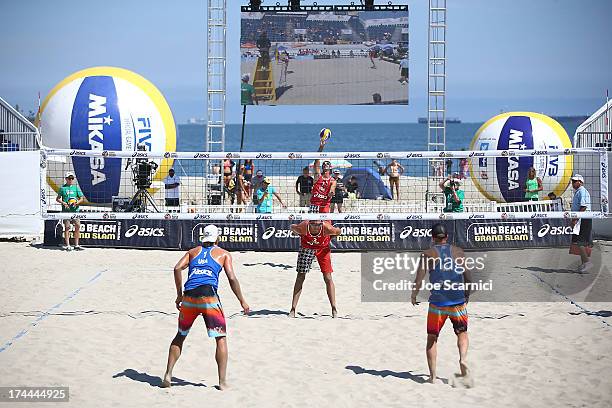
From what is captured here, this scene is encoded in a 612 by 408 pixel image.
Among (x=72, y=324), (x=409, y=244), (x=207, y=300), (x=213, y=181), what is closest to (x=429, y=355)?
(x=207, y=300)

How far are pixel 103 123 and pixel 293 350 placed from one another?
27.8ft

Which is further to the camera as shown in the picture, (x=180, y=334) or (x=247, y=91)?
(x=247, y=91)

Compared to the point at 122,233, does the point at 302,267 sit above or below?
below

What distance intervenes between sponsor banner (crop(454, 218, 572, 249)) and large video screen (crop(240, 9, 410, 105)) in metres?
5.13

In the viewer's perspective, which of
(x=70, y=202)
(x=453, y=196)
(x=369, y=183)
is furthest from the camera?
(x=369, y=183)

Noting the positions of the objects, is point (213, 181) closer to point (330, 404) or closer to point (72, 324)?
point (72, 324)

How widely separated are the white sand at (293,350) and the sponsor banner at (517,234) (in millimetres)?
4050

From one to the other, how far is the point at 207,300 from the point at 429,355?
6.77 feet

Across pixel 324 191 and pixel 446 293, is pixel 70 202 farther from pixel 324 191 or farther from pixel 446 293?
pixel 446 293

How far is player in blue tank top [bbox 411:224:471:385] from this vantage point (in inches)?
283

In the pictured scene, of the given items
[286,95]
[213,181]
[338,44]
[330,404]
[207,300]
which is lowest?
[330,404]

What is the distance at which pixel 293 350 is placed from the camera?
8.45 m

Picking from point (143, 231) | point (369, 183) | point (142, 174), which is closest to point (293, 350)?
point (143, 231)

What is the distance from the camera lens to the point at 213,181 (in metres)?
22.6
